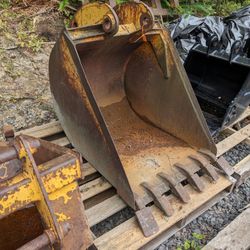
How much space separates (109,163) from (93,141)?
18 cm

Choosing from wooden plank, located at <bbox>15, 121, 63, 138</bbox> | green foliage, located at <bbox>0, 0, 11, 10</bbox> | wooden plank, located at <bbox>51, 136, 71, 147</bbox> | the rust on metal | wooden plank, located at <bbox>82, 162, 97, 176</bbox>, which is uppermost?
green foliage, located at <bbox>0, 0, 11, 10</bbox>

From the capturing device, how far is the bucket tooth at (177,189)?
2227 mm

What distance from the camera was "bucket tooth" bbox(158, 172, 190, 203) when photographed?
7.30ft

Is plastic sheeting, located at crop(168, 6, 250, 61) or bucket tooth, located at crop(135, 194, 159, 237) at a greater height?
plastic sheeting, located at crop(168, 6, 250, 61)

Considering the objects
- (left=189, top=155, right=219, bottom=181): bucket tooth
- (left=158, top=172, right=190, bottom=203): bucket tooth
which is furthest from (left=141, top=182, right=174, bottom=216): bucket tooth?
(left=189, top=155, right=219, bottom=181): bucket tooth

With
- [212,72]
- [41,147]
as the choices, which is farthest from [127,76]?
[41,147]

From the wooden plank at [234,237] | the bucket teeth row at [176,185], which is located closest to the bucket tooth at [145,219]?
the bucket teeth row at [176,185]

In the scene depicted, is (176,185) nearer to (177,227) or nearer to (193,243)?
(177,227)

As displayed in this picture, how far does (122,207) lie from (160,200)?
0.83 feet

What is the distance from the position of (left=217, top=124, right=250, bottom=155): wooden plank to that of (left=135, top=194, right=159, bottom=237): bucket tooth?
0.94 m

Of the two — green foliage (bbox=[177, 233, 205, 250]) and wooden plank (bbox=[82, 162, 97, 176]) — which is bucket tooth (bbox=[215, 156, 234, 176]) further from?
wooden plank (bbox=[82, 162, 97, 176])

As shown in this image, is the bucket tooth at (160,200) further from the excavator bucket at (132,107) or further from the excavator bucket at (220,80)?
the excavator bucket at (220,80)

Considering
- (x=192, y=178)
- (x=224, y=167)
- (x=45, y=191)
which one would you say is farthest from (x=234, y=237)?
(x=45, y=191)

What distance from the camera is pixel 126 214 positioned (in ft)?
7.69
